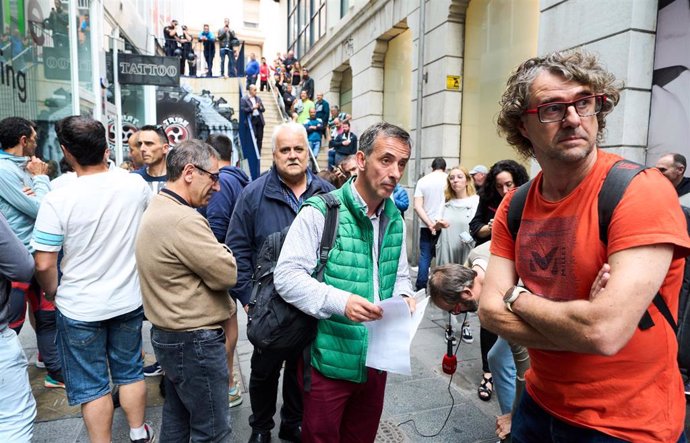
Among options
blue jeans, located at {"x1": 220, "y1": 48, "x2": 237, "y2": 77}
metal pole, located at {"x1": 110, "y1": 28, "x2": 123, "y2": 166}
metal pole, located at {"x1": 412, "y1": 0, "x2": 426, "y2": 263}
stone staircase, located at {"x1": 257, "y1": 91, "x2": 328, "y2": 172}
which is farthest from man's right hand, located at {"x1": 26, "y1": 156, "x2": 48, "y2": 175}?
blue jeans, located at {"x1": 220, "y1": 48, "x2": 237, "y2": 77}

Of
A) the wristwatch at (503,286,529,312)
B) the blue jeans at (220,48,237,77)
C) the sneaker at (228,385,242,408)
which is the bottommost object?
the sneaker at (228,385,242,408)

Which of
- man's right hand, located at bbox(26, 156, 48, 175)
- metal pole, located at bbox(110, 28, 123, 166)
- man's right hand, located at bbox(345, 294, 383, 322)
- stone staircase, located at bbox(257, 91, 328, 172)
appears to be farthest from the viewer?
stone staircase, located at bbox(257, 91, 328, 172)

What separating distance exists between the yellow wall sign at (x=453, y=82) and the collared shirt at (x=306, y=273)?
7.09m

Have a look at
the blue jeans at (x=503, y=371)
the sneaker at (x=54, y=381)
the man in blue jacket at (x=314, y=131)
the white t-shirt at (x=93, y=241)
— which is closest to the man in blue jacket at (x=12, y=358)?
the white t-shirt at (x=93, y=241)

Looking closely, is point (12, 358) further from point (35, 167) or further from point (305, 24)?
point (305, 24)

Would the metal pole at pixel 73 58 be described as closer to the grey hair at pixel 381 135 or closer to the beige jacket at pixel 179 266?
the beige jacket at pixel 179 266

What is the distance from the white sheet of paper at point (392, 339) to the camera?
6.70ft

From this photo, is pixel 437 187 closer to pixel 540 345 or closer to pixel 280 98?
pixel 540 345

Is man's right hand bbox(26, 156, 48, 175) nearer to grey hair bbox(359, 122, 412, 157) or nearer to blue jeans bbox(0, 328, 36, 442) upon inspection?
blue jeans bbox(0, 328, 36, 442)

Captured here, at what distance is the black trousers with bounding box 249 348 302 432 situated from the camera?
2.83 metres

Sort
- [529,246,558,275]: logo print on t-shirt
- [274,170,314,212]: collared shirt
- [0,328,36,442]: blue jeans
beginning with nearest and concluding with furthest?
[529,246,558,275]: logo print on t-shirt < [0,328,36,442]: blue jeans < [274,170,314,212]: collared shirt

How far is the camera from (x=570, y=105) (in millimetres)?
1441

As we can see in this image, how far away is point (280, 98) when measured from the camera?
719 inches

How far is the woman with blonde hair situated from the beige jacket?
3742 mm
